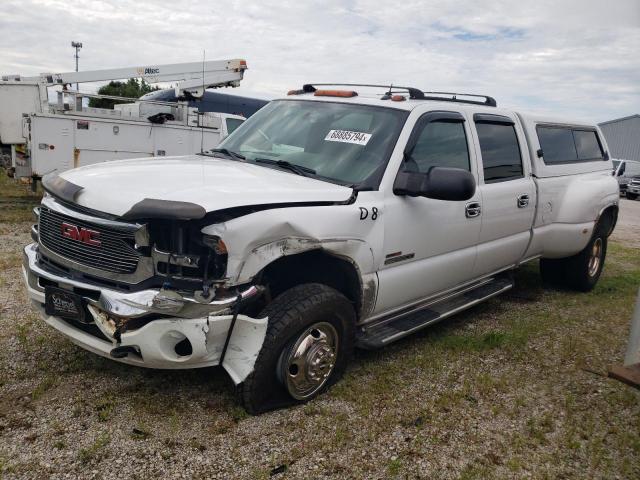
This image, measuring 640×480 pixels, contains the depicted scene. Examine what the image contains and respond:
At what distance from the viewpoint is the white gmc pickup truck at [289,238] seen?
280 cm

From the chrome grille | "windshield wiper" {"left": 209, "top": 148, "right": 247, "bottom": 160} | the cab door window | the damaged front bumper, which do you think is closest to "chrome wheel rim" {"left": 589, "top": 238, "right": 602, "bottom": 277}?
the cab door window

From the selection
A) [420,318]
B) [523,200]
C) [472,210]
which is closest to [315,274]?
[420,318]

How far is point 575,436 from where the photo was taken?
3.29 meters

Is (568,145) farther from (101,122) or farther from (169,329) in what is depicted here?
(101,122)

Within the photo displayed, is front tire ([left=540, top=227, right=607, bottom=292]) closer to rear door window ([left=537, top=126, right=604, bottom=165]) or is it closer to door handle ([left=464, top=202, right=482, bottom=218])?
rear door window ([left=537, top=126, right=604, bottom=165])

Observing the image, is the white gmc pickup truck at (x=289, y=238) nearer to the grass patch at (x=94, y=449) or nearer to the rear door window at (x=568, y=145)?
the grass patch at (x=94, y=449)

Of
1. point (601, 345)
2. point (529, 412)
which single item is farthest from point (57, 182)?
point (601, 345)

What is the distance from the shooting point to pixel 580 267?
616 cm

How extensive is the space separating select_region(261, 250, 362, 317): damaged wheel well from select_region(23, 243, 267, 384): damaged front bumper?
405 mm

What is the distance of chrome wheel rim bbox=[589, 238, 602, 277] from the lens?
626cm

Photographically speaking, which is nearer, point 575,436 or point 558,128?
point 575,436

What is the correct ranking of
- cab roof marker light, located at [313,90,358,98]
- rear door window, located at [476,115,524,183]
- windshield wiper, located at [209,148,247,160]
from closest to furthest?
windshield wiper, located at [209,148,247,160] < cab roof marker light, located at [313,90,358,98] < rear door window, located at [476,115,524,183]

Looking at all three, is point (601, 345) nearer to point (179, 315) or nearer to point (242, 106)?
point (179, 315)

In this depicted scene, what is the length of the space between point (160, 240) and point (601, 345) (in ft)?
12.8
